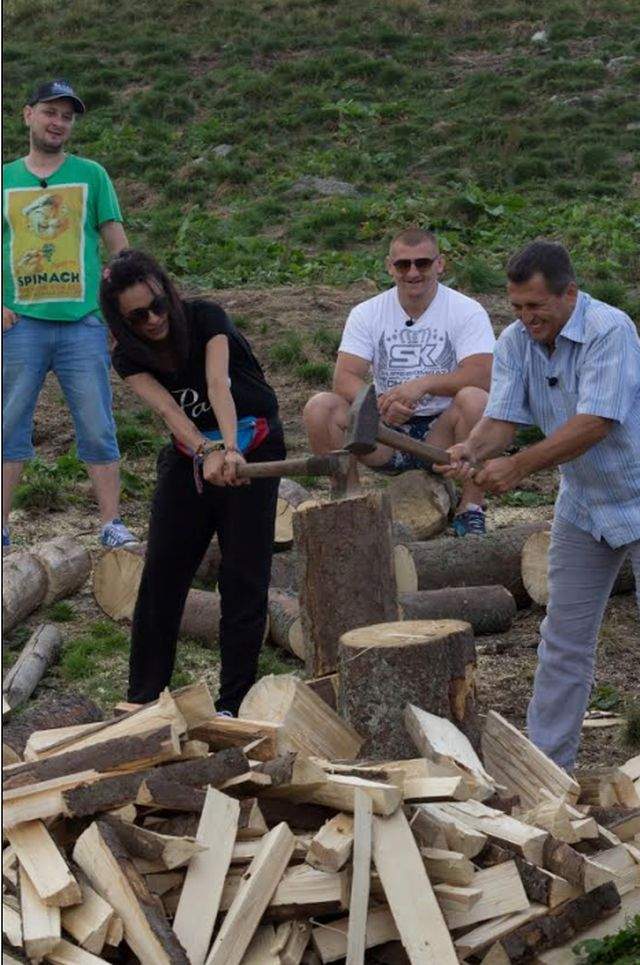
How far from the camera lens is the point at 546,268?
15.1ft

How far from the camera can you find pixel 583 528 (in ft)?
15.8

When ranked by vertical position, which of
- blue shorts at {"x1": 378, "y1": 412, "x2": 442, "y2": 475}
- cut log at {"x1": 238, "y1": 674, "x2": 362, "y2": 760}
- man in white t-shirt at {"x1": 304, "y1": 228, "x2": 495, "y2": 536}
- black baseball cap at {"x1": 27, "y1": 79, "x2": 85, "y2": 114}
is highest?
black baseball cap at {"x1": 27, "y1": 79, "x2": 85, "y2": 114}

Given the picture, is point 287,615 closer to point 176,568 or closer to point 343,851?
point 176,568

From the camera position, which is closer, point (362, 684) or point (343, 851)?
point (343, 851)

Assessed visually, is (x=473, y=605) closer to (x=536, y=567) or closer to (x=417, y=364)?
(x=536, y=567)

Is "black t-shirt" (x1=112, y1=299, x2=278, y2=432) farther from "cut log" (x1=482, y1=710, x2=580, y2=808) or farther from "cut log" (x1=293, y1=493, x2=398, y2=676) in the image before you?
"cut log" (x1=482, y1=710, x2=580, y2=808)

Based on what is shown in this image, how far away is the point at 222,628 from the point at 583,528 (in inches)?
51.6

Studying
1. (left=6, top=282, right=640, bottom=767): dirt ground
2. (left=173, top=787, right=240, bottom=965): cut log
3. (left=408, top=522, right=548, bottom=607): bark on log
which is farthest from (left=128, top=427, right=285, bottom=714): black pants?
(left=408, top=522, right=548, bottom=607): bark on log

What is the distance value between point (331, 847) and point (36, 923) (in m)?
0.71

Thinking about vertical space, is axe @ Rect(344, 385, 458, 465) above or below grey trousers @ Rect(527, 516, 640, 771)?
above

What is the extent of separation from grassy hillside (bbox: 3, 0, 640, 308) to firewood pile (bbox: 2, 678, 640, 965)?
7534mm

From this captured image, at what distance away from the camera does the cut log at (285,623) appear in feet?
20.0

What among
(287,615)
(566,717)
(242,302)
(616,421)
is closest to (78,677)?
(287,615)

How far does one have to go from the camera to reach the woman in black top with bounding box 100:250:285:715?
495 centimetres
